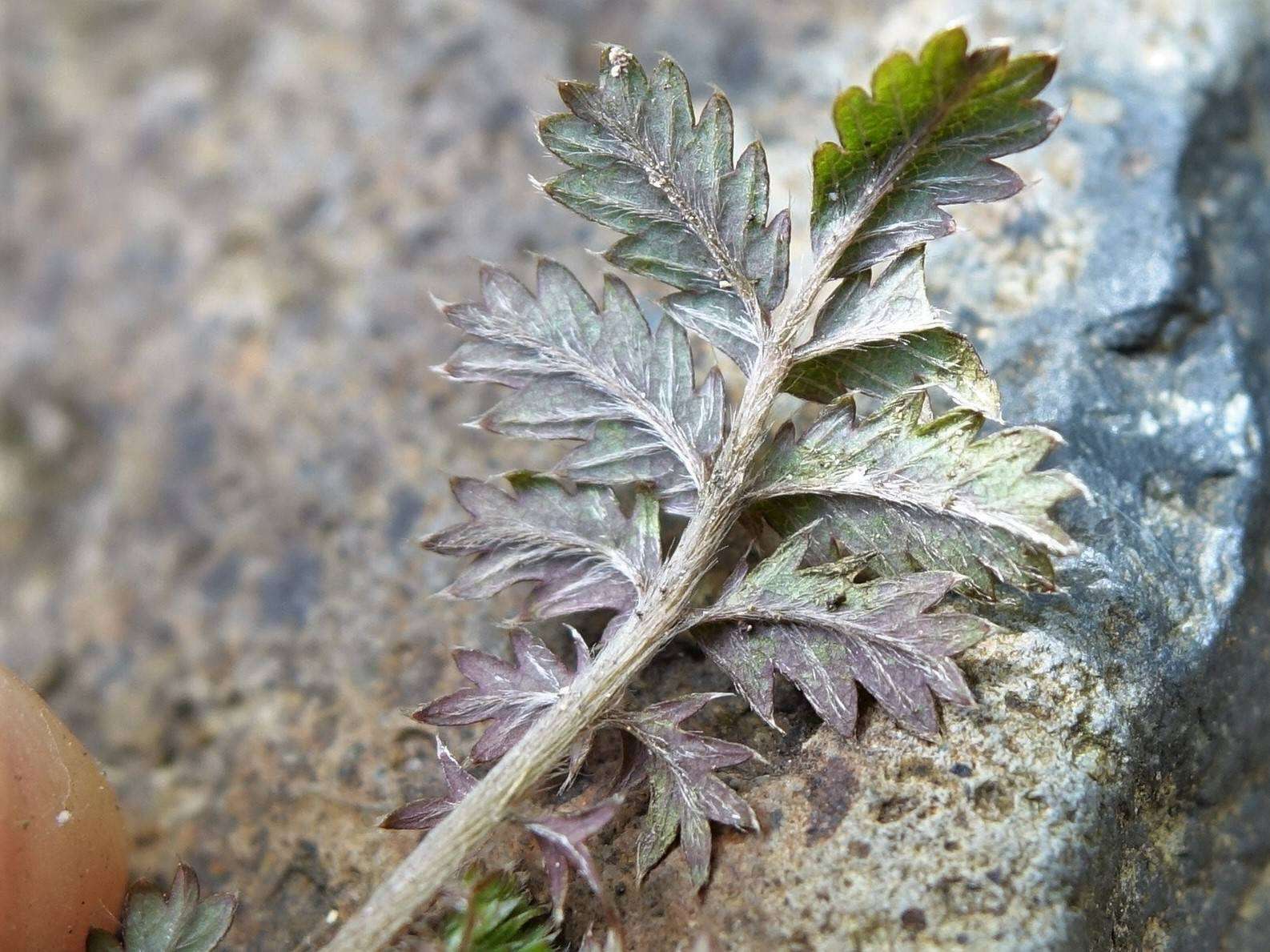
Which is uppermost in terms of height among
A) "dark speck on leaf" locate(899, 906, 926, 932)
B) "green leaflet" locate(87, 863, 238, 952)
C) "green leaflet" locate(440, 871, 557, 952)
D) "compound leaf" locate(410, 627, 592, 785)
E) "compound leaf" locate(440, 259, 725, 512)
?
"compound leaf" locate(440, 259, 725, 512)

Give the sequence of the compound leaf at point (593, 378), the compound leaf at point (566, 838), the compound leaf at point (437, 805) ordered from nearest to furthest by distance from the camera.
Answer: the compound leaf at point (566, 838)
the compound leaf at point (437, 805)
the compound leaf at point (593, 378)

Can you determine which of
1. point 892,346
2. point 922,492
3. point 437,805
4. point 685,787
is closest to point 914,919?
point 685,787

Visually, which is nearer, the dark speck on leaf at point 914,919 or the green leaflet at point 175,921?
the dark speck on leaf at point 914,919

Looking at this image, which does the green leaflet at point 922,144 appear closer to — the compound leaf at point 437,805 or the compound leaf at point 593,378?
the compound leaf at point 593,378

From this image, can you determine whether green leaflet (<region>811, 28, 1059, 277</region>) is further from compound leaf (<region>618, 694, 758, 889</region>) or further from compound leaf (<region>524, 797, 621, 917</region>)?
compound leaf (<region>524, 797, 621, 917</region>)

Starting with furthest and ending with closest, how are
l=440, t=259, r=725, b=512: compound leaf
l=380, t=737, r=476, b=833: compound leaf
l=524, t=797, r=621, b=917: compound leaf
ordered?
1. l=440, t=259, r=725, b=512: compound leaf
2. l=380, t=737, r=476, b=833: compound leaf
3. l=524, t=797, r=621, b=917: compound leaf

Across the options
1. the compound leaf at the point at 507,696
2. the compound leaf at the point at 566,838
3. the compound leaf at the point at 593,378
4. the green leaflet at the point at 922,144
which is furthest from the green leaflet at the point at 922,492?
the compound leaf at the point at 566,838

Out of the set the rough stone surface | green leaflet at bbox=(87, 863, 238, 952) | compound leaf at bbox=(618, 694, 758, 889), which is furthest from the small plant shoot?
green leaflet at bbox=(87, 863, 238, 952)
